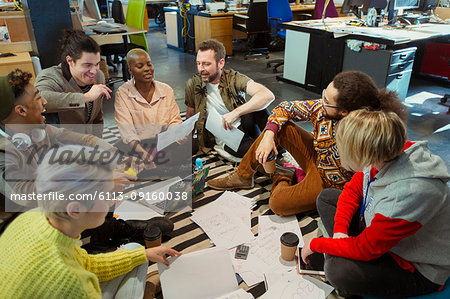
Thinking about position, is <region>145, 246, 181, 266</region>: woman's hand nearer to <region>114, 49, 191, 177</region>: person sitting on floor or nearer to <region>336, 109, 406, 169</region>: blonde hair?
<region>336, 109, 406, 169</region>: blonde hair

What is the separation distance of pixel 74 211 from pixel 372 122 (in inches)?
39.1

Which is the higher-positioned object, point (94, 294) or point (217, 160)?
point (94, 294)

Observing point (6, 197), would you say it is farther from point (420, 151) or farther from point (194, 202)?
point (420, 151)

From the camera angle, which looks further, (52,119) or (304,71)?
(304,71)

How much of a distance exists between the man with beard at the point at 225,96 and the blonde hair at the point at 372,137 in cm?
116

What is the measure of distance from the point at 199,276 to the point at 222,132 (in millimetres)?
1201

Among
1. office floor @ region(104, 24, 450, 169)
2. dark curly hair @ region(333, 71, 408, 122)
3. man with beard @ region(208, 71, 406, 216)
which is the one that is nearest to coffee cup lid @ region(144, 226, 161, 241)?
man with beard @ region(208, 71, 406, 216)

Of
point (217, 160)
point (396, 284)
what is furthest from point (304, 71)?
point (396, 284)

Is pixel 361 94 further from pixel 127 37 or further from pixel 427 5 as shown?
pixel 427 5

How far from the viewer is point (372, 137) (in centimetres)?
115

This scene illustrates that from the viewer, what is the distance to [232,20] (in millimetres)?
6199

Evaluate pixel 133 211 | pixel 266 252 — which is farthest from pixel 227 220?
pixel 133 211

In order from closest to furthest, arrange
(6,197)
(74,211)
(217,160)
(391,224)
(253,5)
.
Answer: (74,211) → (391,224) → (6,197) → (217,160) → (253,5)

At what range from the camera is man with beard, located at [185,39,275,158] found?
232 cm
